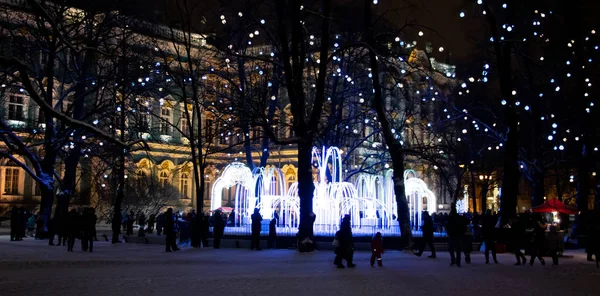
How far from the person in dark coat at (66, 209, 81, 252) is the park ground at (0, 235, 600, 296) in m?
2.12

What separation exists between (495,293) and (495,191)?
7722 cm

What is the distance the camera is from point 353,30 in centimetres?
3544

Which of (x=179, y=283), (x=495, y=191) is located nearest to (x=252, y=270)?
(x=179, y=283)

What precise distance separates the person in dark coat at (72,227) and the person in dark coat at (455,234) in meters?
12.3

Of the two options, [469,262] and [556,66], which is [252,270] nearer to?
[469,262]

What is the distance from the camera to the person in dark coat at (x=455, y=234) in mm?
19656

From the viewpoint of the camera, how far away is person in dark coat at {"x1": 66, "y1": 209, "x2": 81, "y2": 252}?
24.6m

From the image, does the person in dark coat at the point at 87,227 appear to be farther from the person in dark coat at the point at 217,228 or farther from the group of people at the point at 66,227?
the person in dark coat at the point at 217,228

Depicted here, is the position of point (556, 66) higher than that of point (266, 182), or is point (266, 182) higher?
point (556, 66)

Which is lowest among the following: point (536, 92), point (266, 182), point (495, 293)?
point (495, 293)

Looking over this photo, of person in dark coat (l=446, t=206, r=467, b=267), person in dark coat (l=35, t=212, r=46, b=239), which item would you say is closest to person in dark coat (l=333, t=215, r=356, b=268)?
person in dark coat (l=446, t=206, r=467, b=267)

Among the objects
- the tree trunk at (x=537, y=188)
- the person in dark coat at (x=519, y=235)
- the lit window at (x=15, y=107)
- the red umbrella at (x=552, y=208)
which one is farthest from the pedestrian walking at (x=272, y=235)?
the lit window at (x=15, y=107)

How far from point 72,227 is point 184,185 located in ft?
147

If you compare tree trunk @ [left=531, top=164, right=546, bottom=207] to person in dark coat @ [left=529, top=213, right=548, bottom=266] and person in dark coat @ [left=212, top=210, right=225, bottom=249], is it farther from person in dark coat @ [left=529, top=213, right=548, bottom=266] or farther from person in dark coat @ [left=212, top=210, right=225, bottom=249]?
person in dark coat @ [left=212, top=210, right=225, bottom=249]
